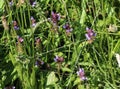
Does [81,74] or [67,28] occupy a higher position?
[67,28]

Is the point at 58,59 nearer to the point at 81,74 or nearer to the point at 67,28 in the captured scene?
the point at 81,74

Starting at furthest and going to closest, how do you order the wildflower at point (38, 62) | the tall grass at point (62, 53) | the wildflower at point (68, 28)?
the wildflower at point (68, 28), the wildflower at point (38, 62), the tall grass at point (62, 53)

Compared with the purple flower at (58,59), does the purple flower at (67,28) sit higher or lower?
higher

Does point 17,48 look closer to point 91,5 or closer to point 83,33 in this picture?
point 83,33

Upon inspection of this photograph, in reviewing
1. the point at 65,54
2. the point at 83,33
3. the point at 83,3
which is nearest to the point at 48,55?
the point at 65,54

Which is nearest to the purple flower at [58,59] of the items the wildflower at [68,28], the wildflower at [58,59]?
the wildflower at [58,59]

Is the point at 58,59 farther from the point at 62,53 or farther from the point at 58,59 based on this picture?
the point at 62,53

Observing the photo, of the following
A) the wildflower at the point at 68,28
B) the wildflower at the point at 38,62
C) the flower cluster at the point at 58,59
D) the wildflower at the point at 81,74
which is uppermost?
the wildflower at the point at 68,28

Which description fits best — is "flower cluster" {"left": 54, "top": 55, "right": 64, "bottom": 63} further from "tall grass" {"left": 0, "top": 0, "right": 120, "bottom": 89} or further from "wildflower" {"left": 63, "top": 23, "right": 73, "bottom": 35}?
"wildflower" {"left": 63, "top": 23, "right": 73, "bottom": 35}

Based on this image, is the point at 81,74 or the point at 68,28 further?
the point at 68,28

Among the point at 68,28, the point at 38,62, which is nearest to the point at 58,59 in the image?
the point at 38,62

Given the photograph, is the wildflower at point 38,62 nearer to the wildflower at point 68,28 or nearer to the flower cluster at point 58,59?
the flower cluster at point 58,59
